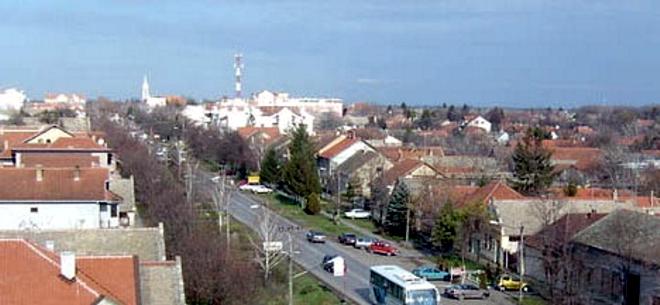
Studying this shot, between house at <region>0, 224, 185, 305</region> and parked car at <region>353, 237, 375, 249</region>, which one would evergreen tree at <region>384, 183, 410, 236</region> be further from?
house at <region>0, 224, 185, 305</region>

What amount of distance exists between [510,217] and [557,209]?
1.96m

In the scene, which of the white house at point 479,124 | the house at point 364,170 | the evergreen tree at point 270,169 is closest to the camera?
the house at point 364,170

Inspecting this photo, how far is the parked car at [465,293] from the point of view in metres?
33.8

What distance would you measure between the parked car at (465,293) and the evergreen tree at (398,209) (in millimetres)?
13690

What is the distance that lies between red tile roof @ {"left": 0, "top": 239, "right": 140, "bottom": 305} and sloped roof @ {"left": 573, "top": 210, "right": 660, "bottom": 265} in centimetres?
1728

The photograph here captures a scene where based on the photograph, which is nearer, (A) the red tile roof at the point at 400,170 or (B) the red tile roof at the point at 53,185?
(B) the red tile roof at the point at 53,185

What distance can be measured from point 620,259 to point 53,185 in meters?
20.9

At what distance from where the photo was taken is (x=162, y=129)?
117 m

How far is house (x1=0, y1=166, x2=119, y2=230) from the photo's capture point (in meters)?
36.4

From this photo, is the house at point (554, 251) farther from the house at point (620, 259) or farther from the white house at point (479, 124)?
the white house at point (479, 124)

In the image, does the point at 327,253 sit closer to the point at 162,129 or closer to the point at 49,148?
the point at 49,148

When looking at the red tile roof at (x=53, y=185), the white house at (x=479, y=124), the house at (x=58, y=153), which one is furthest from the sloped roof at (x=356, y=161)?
the white house at (x=479, y=124)

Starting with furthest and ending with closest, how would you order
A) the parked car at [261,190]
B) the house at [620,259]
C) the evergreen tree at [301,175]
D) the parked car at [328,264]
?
the parked car at [261,190] → the evergreen tree at [301,175] → the parked car at [328,264] → the house at [620,259]

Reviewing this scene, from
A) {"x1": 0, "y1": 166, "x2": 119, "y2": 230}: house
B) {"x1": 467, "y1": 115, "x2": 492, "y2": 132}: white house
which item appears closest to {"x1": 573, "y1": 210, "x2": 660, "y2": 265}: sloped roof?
{"x1": 0, "y1": 166, "x2": 119, "y2": 230}: house
